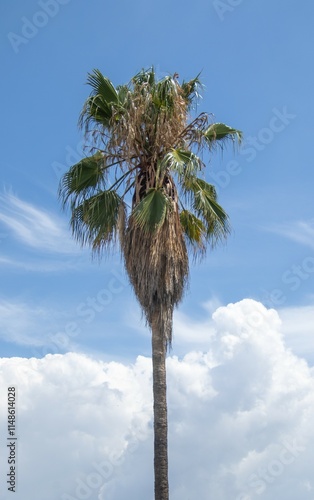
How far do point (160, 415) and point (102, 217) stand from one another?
477 centimetres

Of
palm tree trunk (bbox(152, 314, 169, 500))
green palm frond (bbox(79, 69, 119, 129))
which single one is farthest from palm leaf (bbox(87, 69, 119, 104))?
palm tree trunk (bbox(152, 314, 169, 500))

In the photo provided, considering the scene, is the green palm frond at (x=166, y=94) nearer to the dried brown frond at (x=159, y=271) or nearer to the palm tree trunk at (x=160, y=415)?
the dried brown frond at (x=159, y=271)

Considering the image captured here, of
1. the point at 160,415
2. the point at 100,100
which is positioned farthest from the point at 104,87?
the point at 160,415

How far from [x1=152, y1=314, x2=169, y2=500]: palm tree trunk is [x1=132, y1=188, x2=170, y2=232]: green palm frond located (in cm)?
210

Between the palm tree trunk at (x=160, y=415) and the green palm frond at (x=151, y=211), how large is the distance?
2105 mm

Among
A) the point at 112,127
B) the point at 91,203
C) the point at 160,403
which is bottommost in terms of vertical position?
the point at 160,403

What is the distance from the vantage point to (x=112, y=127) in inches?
717

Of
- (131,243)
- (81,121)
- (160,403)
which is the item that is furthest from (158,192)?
(160,403)

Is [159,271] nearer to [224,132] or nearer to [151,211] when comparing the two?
[151,211]

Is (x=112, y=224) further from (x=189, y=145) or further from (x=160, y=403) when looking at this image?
(x=160, y=403)

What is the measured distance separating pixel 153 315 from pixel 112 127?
444 centimetres

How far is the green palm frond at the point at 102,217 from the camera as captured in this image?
1823 centimetres

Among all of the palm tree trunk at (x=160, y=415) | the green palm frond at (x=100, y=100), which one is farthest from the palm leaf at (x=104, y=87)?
the palm tree trunk at (x=160, y=415)

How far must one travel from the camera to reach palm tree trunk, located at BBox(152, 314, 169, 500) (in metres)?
15.9
